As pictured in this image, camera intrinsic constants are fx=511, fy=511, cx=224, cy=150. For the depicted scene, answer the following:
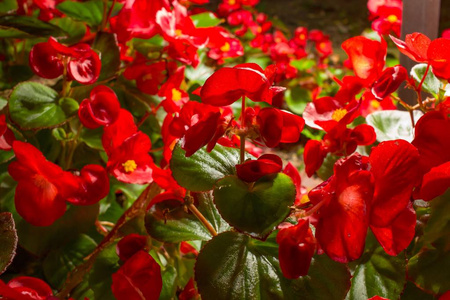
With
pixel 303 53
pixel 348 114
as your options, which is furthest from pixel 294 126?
pixel 303 53

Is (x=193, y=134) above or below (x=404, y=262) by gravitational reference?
above

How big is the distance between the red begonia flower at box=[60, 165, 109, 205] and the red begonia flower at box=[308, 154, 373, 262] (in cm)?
28

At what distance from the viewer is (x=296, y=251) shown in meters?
0.44

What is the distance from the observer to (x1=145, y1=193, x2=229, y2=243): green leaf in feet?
1.80

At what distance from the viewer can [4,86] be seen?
3.20 ft

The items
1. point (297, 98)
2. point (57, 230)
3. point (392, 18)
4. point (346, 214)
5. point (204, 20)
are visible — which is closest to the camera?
point (346, 214)

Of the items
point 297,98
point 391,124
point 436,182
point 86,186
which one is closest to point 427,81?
point 391,124

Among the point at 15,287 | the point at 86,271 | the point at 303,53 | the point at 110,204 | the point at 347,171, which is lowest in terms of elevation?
the point at 303,53

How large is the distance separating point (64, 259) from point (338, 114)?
48 cm

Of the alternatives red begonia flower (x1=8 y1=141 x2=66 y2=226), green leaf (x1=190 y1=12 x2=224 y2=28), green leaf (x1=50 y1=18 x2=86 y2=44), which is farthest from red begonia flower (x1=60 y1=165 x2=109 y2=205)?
green leaf (x1=190 y1=12 x2=224 y2=28)

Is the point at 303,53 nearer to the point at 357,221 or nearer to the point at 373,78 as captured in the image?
the point at 373,78

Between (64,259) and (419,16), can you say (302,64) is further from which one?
(64,259)

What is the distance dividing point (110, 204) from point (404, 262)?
567 millimetres

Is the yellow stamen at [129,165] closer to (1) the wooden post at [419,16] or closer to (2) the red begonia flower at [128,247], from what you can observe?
A: (2) the red begonia flower at [128,247]
